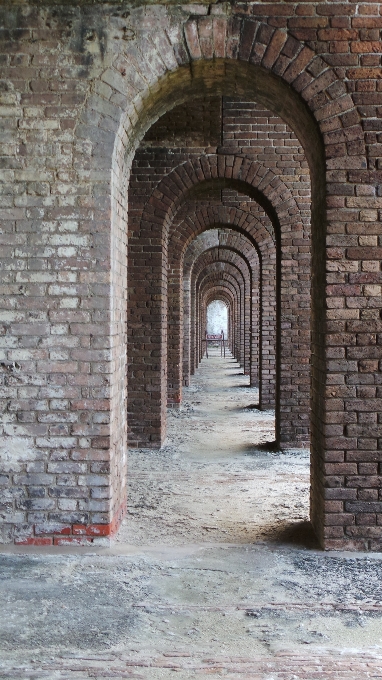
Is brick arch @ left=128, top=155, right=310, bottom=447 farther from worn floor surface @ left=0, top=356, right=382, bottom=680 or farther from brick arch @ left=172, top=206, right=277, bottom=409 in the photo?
brick arch @ left=172, top=206, right=277, bottom=409

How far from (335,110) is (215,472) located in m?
4.20

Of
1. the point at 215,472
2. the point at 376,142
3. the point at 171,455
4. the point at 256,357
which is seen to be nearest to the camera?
the point at 376,142

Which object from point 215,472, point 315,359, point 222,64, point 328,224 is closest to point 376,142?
point 328,224

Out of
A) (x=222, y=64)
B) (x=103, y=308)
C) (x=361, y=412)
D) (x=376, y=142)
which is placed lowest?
(x=361, y=412)

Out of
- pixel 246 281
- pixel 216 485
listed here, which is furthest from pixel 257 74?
pixel 246 281

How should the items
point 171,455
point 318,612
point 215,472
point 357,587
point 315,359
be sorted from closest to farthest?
point 318,612 < point 357,587 < point 315,359 < point 215,472 < point 171,455

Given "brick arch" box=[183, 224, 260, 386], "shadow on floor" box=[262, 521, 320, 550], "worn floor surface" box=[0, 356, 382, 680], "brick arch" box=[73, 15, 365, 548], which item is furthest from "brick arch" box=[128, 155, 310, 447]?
"brick arch" box=[183, 224, 260, 386]

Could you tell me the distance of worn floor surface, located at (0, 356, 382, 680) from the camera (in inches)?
124

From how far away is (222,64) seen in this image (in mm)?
4723

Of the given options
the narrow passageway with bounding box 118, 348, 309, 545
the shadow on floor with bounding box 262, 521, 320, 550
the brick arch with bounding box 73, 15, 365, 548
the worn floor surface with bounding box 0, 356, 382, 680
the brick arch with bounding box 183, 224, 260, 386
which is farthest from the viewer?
the brick arch with bounding box 183, 224, 260, 386

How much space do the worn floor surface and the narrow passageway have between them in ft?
0.09

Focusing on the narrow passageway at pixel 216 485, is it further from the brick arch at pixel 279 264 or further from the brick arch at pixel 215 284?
the brick arch at pixel 215 284

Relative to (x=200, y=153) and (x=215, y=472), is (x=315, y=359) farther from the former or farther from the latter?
(x=200, y=153)

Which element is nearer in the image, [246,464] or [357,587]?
[357,587]
